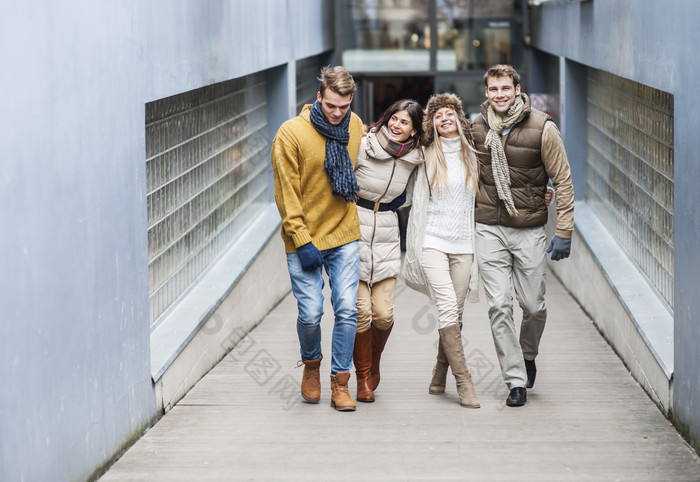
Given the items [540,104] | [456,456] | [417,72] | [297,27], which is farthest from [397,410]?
[417,72]

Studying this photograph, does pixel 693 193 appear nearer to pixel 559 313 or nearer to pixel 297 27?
pixel 559 313

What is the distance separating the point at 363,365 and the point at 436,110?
150cm

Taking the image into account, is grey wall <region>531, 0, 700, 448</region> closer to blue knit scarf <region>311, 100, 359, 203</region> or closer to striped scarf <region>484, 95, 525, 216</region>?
striped scarf <region>484, 95, 525, 216</region>

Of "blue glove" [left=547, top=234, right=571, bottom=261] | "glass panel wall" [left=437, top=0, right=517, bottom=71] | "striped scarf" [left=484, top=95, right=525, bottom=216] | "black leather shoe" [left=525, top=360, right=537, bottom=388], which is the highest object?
"glass panel wall" [left=437, top=0, right=517, bottom=71]

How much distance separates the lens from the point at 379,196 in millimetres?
5871

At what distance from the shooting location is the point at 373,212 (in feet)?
19.4

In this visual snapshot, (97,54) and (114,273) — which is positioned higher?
(97,54)

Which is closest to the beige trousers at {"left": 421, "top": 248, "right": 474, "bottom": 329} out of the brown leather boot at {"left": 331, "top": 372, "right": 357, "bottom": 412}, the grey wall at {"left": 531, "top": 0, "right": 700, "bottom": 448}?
the brown leather boot at {"left": 331, "top": 372, "right": 357, "bottom": 412}

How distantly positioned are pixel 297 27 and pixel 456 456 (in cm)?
712

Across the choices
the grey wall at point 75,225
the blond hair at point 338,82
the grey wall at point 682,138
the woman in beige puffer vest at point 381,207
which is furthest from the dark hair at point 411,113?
the grey wall at point 682,138

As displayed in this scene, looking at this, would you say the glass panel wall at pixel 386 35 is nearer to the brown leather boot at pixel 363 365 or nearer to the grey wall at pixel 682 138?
the grey wall at pixel 682 138

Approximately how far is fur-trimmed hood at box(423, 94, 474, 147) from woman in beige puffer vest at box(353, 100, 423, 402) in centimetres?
5

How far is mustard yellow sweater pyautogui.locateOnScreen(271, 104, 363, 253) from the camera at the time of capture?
5.62m

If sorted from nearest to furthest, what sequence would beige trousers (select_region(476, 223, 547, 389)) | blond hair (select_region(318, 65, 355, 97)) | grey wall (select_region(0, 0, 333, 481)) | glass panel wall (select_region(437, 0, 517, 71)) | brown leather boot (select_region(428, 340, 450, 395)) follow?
1. grey wall (select_region(0, 0, 333, 481))
2. blond hair (select_region(318, 65, 355, 97))
3. beige trousers (select_region(476, 223, 547, 389))
4. brown leather boot (select_region(428, 340, 450, 395))
5. glass panel wall (select_region(437, 0, 517, 71))
